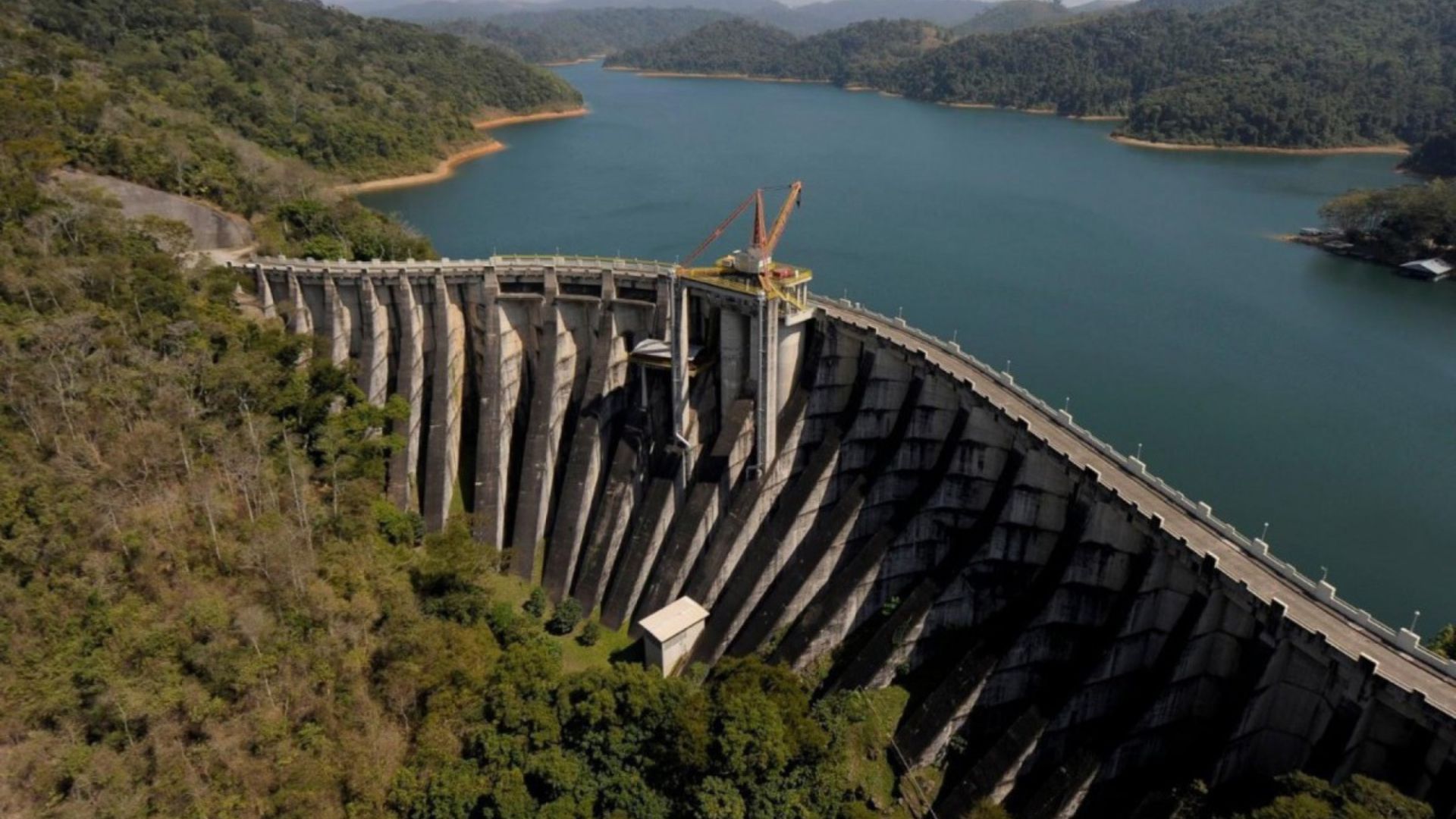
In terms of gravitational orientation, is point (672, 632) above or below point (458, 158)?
below

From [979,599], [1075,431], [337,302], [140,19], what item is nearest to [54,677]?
[337,302]

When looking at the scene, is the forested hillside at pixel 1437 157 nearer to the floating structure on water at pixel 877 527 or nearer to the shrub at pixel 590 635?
the floating structure on water at pixel 877 527

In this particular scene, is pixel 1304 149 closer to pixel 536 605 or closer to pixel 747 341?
pixel 747 341

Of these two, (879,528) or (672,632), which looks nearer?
(672,632)

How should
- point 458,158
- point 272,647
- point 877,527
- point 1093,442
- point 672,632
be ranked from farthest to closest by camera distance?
point 458,158, point 877,527, point 672,632, point 1093,442, point 272,647

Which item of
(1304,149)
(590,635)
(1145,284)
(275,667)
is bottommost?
(590,635)

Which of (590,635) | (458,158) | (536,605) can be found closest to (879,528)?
(590,635)

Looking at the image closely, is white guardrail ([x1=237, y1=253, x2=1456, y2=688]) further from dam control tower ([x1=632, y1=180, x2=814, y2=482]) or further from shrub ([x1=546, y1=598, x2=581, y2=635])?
shrub ([x1=546, y1=598, x2=581, y2=635])

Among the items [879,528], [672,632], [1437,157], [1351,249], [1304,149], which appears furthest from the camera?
[1304,149]
